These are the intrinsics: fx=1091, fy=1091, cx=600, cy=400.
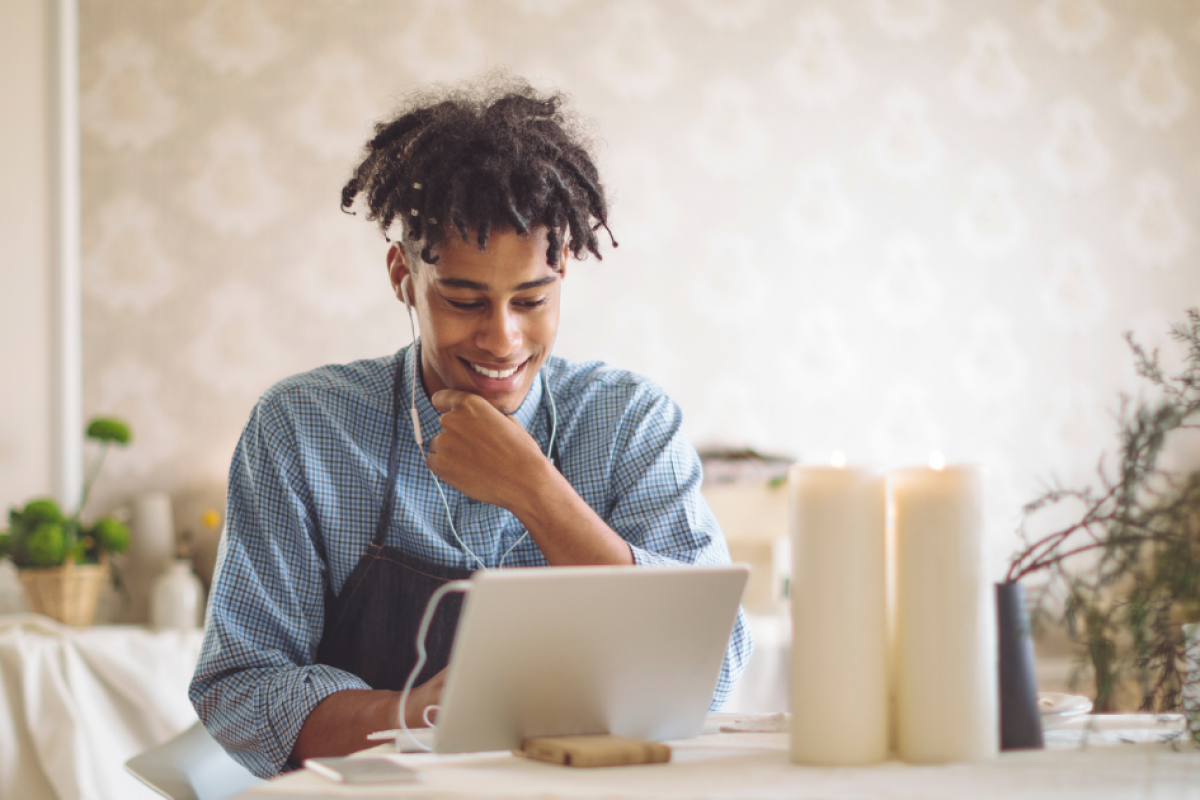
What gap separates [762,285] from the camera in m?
2.89

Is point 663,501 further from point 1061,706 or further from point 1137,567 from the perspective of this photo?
point 1137,567

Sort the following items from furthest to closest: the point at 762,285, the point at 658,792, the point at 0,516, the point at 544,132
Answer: the point at 762,285, the point at 0,516, the point at 544,132, the point at 658,792

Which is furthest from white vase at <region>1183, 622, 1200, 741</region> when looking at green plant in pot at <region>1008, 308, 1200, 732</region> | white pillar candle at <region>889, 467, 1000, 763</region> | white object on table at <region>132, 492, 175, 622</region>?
white object on table at <region>132, 492, 175, 622</region>

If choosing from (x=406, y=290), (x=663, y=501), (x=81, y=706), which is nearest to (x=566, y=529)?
(x=663, y=501)

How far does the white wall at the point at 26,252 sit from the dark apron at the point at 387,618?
169 centimetres

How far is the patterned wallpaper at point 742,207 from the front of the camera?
2652mm

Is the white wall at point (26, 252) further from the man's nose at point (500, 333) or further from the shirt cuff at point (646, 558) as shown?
the shirt cuff at point (646, 558)

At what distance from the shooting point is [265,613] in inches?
44.8

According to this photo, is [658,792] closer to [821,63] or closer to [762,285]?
[762,285]

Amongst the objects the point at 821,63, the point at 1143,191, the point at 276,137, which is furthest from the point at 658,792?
the point at 1143,191

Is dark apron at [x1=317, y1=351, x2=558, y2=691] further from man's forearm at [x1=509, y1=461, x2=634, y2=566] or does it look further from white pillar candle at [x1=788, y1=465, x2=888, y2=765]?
white pillar candle at [x1=788, y1=465, x2=888, y2=765]

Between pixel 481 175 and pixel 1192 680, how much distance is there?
836 mm

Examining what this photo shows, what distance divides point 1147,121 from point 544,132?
2.41 m

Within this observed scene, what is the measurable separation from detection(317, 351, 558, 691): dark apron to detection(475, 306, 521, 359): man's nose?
248 millimetres
